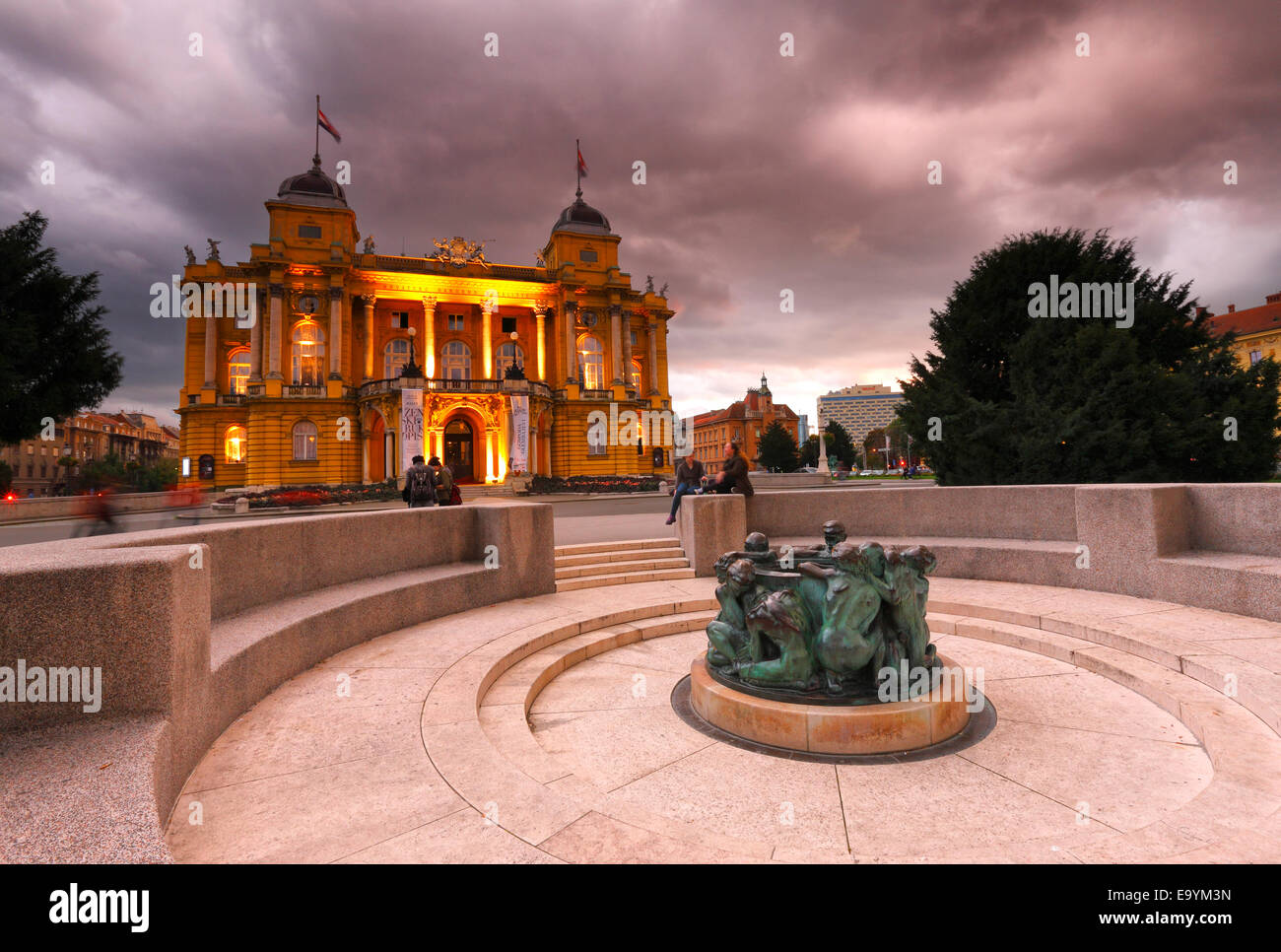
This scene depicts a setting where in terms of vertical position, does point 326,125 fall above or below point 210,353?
above

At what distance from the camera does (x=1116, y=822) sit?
319 centimetres

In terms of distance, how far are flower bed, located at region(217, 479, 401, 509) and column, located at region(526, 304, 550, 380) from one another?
622 inches

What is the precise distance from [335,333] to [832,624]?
46.6m

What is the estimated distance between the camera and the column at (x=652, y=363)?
52.2 meters

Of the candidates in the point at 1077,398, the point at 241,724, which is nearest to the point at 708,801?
the point at 241,724

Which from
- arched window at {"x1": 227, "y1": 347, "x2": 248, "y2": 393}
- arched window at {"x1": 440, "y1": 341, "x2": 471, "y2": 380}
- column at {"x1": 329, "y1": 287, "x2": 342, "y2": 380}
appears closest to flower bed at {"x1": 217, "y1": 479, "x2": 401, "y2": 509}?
column at {"x1": 329, "y1": 287, "x2": 342, "y2": 380}

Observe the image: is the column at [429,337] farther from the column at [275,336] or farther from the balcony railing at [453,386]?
the column at [275,336]

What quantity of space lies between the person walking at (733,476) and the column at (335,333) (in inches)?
1600

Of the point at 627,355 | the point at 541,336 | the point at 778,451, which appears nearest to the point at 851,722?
the point at 541,336

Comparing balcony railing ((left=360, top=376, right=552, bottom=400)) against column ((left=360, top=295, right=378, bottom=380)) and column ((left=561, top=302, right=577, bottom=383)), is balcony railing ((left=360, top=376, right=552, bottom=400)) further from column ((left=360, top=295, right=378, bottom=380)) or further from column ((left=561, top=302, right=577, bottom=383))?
column ((left=561, top=302, right=577, bottom=383))

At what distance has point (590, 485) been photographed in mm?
39219

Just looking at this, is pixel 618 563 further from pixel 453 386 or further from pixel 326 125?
pixel 326 125

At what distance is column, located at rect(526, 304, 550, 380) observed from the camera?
46844 mm

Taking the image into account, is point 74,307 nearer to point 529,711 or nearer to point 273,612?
point 273,612
